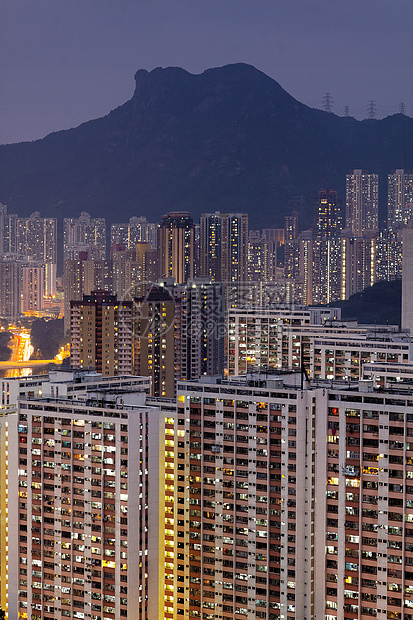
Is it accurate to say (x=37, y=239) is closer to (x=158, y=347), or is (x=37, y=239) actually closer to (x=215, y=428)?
(x=158, y=347)

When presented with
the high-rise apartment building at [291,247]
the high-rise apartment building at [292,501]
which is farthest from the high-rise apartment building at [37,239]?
the high-rise apartment building at [292,501]

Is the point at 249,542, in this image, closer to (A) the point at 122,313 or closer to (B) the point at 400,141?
(A) the point at 122,313

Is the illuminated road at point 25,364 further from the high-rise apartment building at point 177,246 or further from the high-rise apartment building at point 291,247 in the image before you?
the high-rise apartment building at point 291,247

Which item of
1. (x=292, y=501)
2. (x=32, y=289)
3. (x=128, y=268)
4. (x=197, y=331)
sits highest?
(x=128, y=268)

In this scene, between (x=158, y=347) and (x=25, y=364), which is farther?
(x=25, y=364)

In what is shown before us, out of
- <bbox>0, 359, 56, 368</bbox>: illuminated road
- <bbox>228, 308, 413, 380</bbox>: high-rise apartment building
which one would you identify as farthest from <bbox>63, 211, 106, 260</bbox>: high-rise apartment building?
<bbox>228, 308, 413, 380</bbox>: high-rise apartment building

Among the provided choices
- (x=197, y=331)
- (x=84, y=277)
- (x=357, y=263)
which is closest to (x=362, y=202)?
(x=357, y=263)
